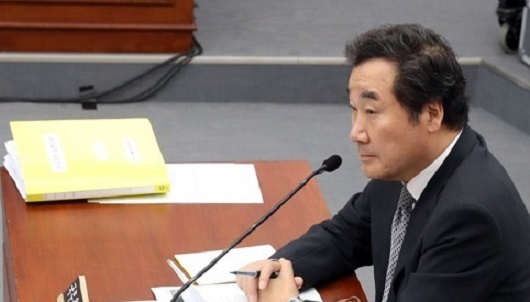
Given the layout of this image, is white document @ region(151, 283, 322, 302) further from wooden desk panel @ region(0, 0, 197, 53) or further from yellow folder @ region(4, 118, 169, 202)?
wooden desk panel @ region(0, 0, 197, 53)

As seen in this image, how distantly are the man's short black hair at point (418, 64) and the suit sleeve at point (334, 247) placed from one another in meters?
0.37

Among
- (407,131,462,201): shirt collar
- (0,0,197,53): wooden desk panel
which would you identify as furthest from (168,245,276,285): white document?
(0,0,197,53): wooden desk panel

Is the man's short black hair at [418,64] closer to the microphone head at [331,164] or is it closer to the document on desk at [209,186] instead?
the microphone head at [331,164]

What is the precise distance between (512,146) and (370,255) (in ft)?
7.37

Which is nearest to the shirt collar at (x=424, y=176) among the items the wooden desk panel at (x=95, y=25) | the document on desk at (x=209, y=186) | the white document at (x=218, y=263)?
the white document at (x=218, y=263)

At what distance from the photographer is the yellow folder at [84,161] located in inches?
90.4

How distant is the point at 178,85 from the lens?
4492 millimetres

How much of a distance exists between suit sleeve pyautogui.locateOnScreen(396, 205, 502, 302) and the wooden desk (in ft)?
0.85

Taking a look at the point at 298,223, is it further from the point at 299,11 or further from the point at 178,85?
the point at 299,11

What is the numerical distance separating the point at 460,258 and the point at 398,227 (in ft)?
0.67

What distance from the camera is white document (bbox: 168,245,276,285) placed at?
2043 mm

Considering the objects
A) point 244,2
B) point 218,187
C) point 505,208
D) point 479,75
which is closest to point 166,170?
point 218,187

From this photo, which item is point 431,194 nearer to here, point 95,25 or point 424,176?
point 424,176

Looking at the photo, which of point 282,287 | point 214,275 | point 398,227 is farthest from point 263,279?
point 398,227
